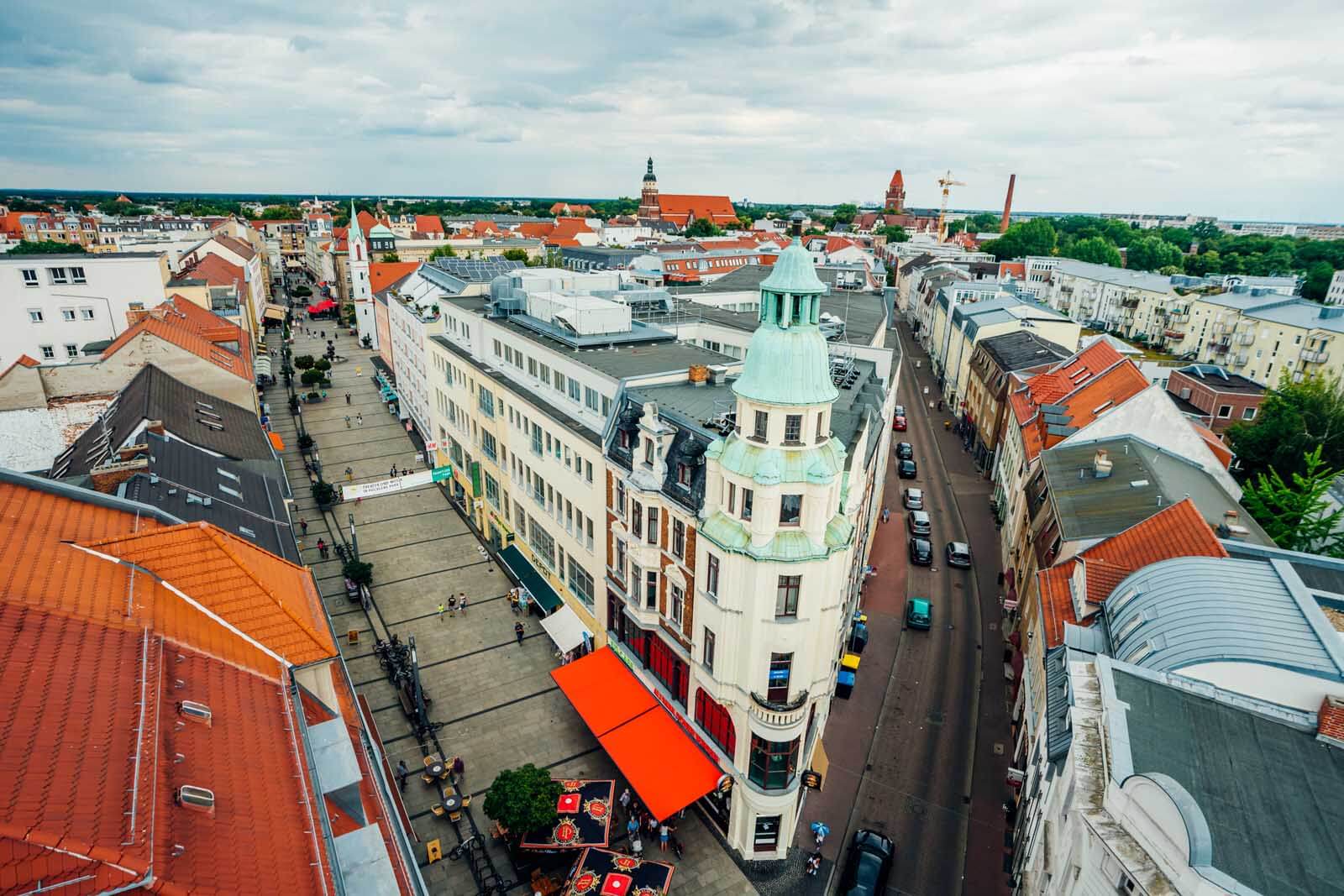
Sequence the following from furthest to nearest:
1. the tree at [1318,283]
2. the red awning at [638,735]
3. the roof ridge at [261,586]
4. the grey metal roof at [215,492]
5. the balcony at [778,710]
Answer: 1. the tree at [1318,283]
2. the grey metal roof at [215,492]
3. the red awning at [638,735]
4. the balcony at [778,710]
5. the roof ridge at [261,586]

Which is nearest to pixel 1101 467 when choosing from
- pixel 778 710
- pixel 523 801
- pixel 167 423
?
pixel 778 710

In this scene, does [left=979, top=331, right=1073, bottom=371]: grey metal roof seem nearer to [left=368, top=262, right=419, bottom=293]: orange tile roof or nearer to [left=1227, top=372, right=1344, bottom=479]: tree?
[left=1227, top=372, right=1344, bottom=479]: tree

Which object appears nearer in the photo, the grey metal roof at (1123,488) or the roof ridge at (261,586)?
the roof ridge at (261,586)

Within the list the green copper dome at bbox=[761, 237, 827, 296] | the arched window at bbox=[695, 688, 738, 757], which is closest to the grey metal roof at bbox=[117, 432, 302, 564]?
the arched window at bbox=[695, 688, 738, 757]

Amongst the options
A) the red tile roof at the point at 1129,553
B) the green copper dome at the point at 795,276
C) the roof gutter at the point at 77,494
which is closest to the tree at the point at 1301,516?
the red tile roof at the point at 1129,553

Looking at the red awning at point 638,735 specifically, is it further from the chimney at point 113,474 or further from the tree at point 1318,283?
the tree at point 1318,283

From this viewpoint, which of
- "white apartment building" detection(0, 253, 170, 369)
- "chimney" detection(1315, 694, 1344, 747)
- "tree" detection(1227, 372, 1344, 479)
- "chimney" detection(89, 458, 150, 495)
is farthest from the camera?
"white apartment building" detection(0, 253, 170, 369)

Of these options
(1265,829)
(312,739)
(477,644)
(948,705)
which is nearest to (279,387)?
(477,644)
